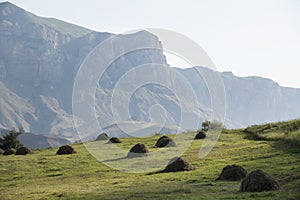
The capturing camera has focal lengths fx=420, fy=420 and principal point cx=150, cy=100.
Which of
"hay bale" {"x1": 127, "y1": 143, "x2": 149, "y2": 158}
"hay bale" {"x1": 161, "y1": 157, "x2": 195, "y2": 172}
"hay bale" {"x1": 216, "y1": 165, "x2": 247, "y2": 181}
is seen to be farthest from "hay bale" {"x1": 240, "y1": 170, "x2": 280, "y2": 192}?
"hay bale" {"x1": 127, "y1": 143, "x2": 149, "y2": 158}

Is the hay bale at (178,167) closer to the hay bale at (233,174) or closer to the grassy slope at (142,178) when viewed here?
the grassy slope at (142,178)

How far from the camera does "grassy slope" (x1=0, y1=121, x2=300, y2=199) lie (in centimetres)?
2467

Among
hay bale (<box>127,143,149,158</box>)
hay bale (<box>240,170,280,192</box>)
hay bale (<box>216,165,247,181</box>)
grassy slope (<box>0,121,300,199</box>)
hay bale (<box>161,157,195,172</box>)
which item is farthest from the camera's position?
hay bale (<box>127,143,149,158</box>)

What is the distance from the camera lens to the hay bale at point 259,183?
23.0 meters

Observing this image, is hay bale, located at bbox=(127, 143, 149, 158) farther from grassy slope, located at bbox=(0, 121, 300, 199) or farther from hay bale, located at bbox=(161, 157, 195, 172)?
hay bale, located at bbox=(161, 157, 195, 172)

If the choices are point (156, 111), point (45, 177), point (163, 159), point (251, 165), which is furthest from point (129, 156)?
point (156, 111)

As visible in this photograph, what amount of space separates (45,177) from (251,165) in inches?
736

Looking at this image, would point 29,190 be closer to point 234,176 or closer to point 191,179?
point 191,179

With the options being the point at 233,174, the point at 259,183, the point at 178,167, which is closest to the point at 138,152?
the point at 178,167

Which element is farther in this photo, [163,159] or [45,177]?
[163,159]

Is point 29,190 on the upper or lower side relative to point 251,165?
lower

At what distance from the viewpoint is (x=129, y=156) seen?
49.0 metres

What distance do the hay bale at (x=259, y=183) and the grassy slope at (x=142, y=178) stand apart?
0.58m

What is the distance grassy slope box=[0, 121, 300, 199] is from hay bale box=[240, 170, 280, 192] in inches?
22.8
